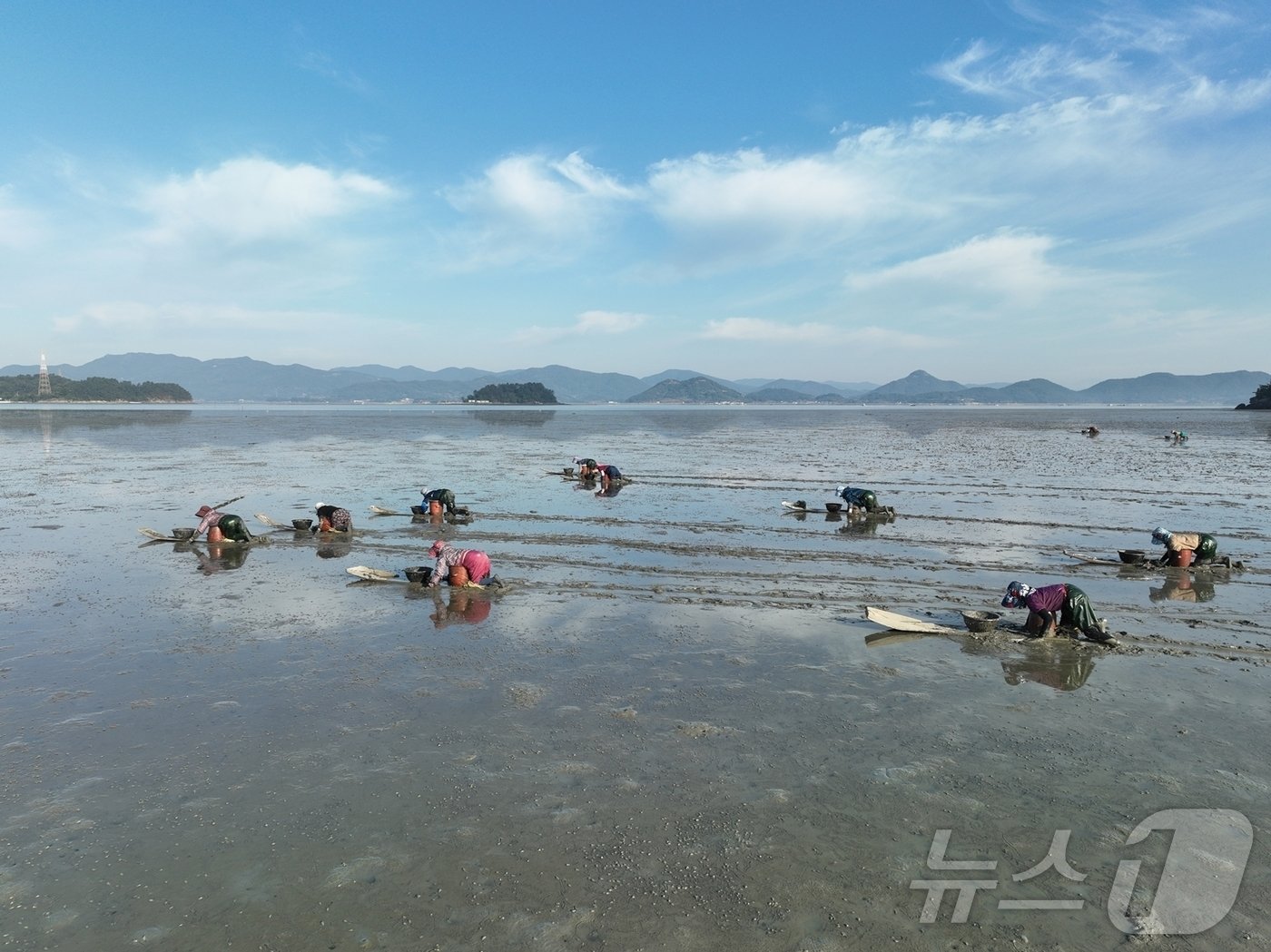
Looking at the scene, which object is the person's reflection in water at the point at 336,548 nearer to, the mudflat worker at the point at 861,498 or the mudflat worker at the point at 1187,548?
the mudflat worker at the point at 861,498

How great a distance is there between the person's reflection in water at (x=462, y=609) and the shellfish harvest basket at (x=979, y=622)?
966 centimetres

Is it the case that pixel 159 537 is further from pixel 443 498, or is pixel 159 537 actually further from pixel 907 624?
pixel 907 624

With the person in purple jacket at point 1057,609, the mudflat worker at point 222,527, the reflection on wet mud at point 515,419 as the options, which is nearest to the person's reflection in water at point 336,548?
the mudflat worker at point 222,527

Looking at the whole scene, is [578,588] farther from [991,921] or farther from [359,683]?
[991,921]

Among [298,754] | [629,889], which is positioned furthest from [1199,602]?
[298,754]

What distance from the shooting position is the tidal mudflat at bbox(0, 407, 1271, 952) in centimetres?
641

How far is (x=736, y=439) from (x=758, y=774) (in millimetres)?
65210

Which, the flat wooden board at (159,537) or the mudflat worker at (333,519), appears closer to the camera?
the flat wooden board at (159,537)

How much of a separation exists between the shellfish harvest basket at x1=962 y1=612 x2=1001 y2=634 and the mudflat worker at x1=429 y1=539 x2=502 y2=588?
10.1 m

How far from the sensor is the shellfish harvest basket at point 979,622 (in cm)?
1335

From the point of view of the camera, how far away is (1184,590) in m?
16.9

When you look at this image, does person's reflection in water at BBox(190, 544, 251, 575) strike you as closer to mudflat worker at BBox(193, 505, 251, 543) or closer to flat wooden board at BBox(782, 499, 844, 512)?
mudflat worker at BBox(193, 505, 251, 543)

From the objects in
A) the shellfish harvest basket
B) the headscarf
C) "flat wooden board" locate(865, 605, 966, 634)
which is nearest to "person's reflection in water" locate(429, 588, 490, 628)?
"flat wooden board" locate(865, 605, 966, 634)

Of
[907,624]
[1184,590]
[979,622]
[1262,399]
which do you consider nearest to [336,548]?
[907,624]
